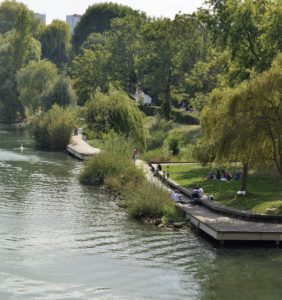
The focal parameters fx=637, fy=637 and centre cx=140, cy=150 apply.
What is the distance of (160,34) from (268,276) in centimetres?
5839

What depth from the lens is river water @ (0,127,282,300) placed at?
22.3m

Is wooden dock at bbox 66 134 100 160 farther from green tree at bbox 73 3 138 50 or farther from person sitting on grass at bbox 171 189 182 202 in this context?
green tree at bbox 73 3 138 50

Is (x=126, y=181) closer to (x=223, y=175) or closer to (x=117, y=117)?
(x=223, y=175)

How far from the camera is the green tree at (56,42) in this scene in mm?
123000

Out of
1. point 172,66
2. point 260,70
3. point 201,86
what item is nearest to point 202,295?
point 260,70

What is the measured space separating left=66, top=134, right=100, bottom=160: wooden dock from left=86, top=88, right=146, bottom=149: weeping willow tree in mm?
2172

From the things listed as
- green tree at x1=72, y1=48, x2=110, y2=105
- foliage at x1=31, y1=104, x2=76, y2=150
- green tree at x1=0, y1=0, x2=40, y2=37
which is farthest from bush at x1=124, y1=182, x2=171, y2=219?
green tree at x1=0, y1=0, x2=40, y2=37

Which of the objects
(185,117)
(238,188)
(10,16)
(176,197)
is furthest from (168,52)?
(10,16)

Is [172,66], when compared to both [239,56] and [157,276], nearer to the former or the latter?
[239,56]

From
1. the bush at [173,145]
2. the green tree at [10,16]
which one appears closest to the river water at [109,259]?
the bush at [173,145]

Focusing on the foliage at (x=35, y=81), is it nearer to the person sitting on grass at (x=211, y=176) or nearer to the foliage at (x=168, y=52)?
the foliage at (x=168, y=52)

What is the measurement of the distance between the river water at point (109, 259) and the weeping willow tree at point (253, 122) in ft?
15.2

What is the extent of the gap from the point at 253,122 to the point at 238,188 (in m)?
7.47

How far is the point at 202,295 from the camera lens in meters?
22.1
